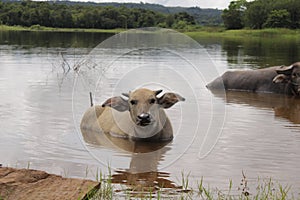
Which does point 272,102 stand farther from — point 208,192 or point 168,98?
point 208,192

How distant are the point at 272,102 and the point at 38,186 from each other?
8.16m

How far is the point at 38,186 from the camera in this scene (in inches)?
201

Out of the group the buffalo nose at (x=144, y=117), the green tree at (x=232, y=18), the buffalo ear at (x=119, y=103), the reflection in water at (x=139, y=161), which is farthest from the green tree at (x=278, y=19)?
the buffalo nose at (x=144, y=117)

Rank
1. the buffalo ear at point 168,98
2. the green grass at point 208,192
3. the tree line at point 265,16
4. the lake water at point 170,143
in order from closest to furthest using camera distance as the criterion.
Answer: the green grass at point 208,192 < the lake water at point 170,143 < the buffalo ear at point 168,98 < the tree line at point 265,16

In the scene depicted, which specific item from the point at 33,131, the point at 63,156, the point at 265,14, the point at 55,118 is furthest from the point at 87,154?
the point at 265,14

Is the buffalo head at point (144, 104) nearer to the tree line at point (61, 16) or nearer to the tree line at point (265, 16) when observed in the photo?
the tree line at point (61, 16)

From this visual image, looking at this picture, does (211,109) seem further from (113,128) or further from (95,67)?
(95,67)

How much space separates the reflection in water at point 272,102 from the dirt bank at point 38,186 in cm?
570

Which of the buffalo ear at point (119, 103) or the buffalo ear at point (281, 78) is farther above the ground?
the buffalo ear at point (119, 103)

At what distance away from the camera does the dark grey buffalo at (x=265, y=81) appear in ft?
43.2

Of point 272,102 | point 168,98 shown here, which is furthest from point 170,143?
point 272,102

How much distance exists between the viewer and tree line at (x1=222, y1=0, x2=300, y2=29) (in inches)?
3022

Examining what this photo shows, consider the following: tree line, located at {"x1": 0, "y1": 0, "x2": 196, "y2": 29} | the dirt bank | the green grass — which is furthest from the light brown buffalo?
tree line, located at {"x1": 0, "y1": 0, "x2": 196, "y2": 29}

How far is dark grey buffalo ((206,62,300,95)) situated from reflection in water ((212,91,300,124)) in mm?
277
